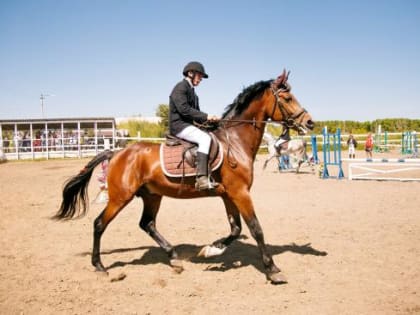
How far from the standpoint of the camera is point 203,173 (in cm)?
521

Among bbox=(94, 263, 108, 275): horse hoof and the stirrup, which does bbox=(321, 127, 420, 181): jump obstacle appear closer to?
the stirrup

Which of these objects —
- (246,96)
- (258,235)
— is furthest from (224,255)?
(246,96)

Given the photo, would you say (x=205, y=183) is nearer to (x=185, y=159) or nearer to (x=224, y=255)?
(x=185, y=159)

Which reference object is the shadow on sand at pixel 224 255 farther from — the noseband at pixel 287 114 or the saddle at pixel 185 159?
the noseband at pixel 287 114

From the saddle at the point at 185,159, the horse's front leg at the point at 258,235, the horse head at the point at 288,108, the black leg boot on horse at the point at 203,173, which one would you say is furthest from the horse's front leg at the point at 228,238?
the horse head at the point at 288,108

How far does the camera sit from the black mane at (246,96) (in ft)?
18.6

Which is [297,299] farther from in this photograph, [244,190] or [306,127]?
A: [306,127]

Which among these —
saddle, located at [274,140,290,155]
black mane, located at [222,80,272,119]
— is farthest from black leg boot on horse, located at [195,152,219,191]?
saddle, located at [274,140,290,155]

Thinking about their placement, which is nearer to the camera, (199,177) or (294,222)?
(199,177)

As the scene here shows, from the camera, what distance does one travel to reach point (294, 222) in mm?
8180

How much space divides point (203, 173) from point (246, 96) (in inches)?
57.8

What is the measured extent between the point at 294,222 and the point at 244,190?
3.39 m

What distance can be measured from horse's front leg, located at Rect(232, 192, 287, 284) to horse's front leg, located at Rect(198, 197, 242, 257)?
0.53m

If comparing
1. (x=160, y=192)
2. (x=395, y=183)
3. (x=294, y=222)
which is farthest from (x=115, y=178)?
(x=395, y=183)
